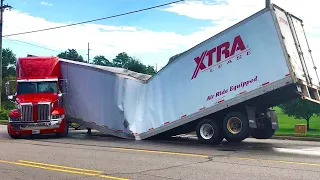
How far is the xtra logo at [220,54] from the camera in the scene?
42.7ft

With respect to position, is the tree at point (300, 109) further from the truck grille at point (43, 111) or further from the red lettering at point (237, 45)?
the truck grille at point (43, 111)

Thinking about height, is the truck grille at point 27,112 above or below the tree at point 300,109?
below

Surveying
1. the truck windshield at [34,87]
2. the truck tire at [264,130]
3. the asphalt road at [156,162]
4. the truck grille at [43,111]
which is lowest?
the asphalt road at [156,162]

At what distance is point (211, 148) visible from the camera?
12773 mm

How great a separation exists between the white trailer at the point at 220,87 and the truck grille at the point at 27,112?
2.41 metres

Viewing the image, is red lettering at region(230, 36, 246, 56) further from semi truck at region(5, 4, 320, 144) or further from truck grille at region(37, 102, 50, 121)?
truck grille at region(37, 102, 50, 121)

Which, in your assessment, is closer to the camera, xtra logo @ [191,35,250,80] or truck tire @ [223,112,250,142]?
xtra logo @ [191,35,250,80]

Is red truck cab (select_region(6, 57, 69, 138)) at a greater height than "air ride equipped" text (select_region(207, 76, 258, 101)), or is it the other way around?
red truck cab (select_region(6, 57, 69, 138))

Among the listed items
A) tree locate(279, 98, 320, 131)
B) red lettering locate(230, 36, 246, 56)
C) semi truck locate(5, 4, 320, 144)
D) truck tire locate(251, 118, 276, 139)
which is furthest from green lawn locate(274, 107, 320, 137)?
red lettering locate(230, 36, 246, 56)

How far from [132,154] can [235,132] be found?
13.3ft

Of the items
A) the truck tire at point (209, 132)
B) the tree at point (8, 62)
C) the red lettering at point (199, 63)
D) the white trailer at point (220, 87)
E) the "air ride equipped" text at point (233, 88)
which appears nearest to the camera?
the white trailer at point (220, 87)

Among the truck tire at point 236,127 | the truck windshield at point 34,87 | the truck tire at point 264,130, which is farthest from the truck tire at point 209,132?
the truck windshield at point 34,87

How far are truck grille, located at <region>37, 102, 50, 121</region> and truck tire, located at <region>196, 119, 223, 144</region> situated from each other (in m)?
6.39

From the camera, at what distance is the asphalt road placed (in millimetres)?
8047
